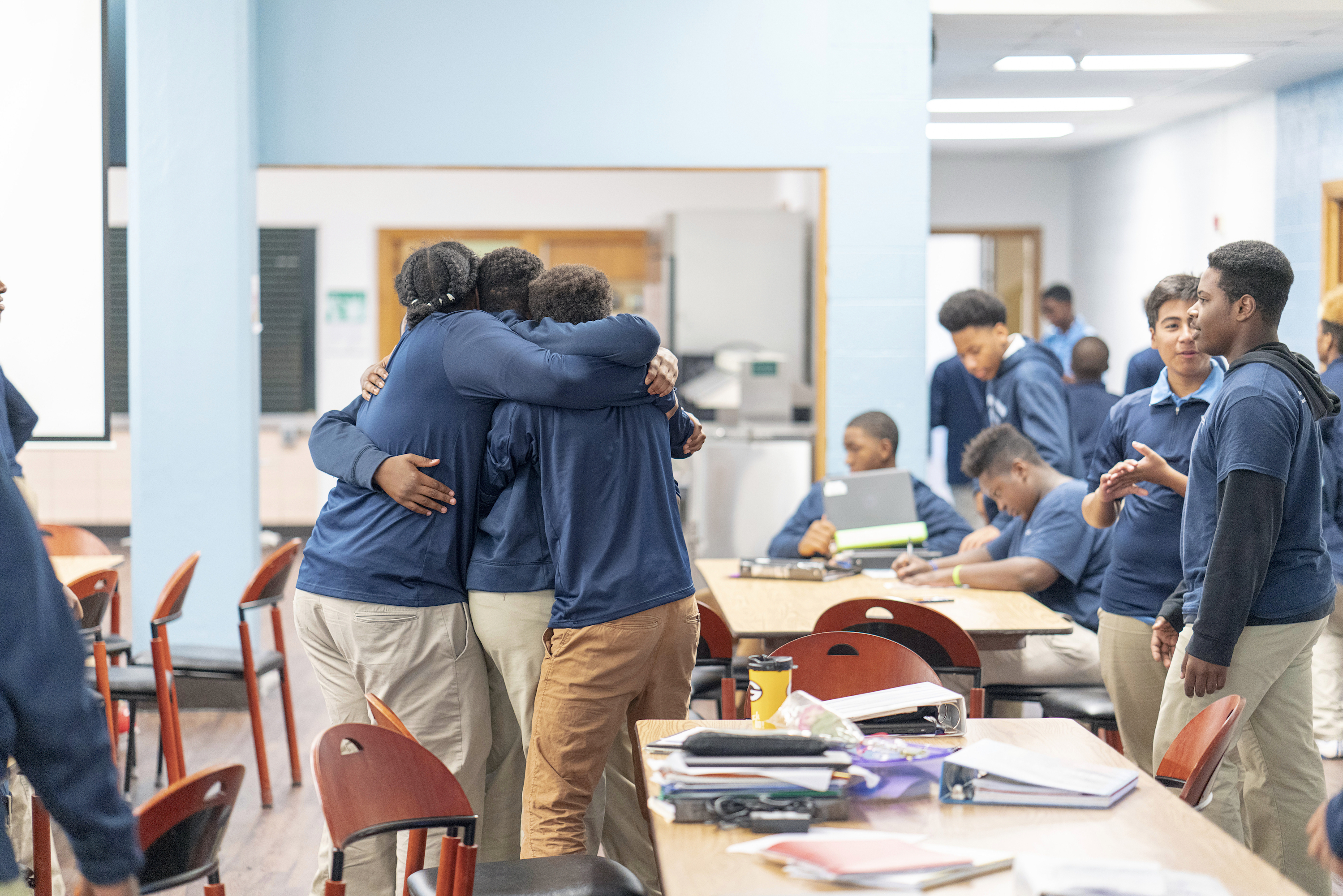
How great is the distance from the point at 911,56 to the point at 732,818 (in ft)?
13.4

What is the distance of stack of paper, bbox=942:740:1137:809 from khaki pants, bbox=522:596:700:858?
729 millimetres

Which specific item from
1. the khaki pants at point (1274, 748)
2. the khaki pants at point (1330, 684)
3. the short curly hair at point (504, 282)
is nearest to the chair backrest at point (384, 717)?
the short curly hair at point (504, 282)

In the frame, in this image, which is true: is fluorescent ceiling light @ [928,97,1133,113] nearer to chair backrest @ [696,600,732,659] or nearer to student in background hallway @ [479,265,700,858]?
chair backrest @ [696,600,732,659]

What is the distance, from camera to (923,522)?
175 inches

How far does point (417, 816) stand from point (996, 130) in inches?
302

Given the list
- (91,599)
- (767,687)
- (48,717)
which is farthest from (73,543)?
(48,717)

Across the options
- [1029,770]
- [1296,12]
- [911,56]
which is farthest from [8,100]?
[1296,12]

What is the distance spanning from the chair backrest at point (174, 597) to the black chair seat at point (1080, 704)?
262 cm

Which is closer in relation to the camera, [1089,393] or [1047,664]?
[1047,664]

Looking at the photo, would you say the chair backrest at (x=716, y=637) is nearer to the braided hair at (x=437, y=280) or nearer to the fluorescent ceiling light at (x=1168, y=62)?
the braided hair at (x=437, y=280)

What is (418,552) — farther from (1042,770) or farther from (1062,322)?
(1062,322)

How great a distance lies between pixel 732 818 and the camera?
1.74 m

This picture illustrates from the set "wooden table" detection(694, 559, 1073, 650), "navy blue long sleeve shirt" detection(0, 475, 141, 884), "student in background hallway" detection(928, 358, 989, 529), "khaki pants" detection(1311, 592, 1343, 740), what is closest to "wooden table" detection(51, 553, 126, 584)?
"wooden table" detection(694, 559, 1073, 650)

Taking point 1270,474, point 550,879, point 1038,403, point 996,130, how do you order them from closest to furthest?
1. point 550,879
2. point 1270,474
3. point 1038,403
4. point 996,130
